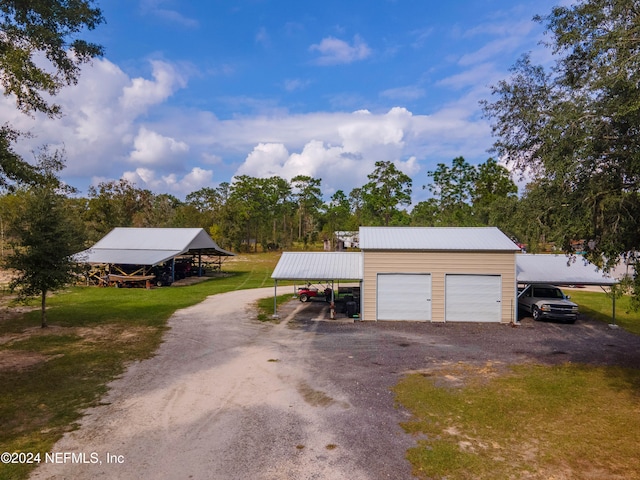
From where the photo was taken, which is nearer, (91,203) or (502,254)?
(502,254)

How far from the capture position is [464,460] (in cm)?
650

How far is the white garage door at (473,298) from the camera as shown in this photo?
18.4m

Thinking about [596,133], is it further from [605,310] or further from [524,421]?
[605,310]

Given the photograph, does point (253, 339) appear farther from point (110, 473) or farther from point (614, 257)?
point (614, 257)

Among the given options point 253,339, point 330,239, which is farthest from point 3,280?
point 330,239

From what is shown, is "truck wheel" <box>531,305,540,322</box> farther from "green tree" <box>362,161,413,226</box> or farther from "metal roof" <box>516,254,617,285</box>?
"green tree" <box>362,161,413,226</box>

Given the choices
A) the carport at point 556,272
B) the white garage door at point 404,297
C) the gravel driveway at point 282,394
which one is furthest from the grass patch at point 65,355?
the carport at point 556,272

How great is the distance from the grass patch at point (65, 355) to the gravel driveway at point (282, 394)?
58 cm

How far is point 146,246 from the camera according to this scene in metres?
33.6

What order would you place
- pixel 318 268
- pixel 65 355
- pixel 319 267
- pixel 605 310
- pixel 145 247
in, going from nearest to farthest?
pixel 65 355, pixel 318 268, pixel 319 267, pixel 605 310, pixel 145 247

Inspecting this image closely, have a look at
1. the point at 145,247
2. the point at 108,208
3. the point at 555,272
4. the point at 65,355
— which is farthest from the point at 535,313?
the point at 108,208

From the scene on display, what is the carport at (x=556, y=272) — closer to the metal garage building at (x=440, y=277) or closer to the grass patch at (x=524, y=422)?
the metal garage building at (x=440, y=277)

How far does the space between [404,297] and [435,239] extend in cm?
345

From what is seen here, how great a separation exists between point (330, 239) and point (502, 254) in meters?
52.2
